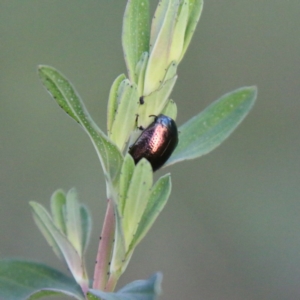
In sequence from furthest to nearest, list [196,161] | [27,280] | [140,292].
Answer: [196,161] < [27,280] < [140,292]

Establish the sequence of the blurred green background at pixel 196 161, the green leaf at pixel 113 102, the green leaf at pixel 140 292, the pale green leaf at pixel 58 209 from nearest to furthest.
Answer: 1. the green leaf at pixel 140 292
2. the green leaf at pixel 113 102
3. the pale green leaf at pixel 58 209
4. the blurred green background at pixel 196 161

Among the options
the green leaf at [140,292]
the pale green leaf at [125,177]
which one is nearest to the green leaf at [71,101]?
the pale green leaf at [125,177]

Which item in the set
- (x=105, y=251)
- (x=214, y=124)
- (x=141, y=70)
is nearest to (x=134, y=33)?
(x=141, y=70)

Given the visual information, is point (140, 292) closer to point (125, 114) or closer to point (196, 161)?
point (125, 114)

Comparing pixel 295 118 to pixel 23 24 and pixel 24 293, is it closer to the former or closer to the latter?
pixel 23 24

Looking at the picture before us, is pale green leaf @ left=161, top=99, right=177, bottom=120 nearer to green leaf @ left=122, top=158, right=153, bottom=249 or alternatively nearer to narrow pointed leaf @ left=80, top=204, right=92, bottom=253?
green leaf @ left=122, top=158, right=153, bottom=249

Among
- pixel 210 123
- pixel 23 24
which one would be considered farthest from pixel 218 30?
pixel 210 123

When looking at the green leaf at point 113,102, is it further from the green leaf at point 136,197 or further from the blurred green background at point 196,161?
the blurred green background at point 196,161
